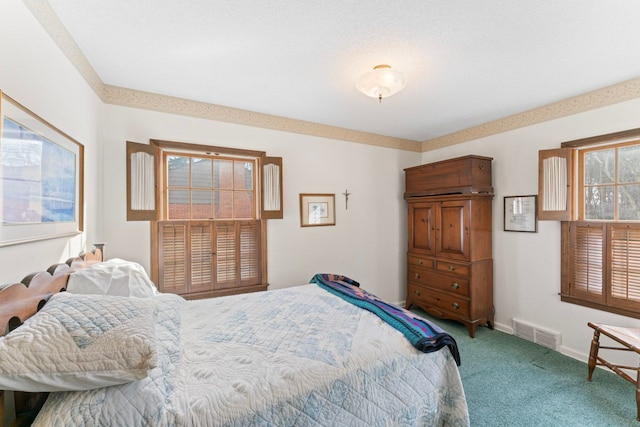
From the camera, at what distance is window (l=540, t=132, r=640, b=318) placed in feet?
8.05

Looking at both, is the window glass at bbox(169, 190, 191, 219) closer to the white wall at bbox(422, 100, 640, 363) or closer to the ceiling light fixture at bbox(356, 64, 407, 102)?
the ceiling light fixture at bbox(356, 64, 407, 102)

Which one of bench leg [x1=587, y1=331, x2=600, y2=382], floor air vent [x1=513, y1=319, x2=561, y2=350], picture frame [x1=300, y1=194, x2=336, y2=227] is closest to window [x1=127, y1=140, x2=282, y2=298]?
picture frame [x1=300, y1=194, x2=336, y2=227]

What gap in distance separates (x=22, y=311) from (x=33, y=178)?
647 mm

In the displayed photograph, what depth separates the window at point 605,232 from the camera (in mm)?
2453

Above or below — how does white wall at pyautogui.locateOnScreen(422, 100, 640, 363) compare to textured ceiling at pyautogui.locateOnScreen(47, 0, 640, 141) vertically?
below

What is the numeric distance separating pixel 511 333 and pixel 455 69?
9.91 feet

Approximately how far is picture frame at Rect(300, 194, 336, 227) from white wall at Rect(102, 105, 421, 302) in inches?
2.8

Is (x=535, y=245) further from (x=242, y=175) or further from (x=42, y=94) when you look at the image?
(x=42, y=94)

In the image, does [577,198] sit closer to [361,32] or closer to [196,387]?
[361,32]

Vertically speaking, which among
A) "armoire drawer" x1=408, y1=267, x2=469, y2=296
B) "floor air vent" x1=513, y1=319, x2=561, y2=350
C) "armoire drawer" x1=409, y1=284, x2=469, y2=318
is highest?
"armoire drawer" x1=408, y1=267, x2=469, y2=296

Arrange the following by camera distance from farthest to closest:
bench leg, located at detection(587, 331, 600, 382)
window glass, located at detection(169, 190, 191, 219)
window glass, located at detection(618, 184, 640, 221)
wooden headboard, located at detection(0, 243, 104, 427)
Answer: window glass, located at detection(169, 190, 191, 219) < window glass, located at detection(618, 184, 640, 221) < bench leg, located at detection(587, 331, 600, 382) < wooden headboard, located at detection(0, 243, 104, 427)

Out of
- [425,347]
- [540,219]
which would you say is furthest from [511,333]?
[425,347]

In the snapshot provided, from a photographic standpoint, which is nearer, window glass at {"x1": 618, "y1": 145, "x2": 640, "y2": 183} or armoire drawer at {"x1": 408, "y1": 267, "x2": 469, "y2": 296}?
window glass at {"x1": 618, "y1": 145, "x2": 640, "y2": 183}

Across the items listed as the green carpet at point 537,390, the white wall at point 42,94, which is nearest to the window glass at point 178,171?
the white wall at point 42,94
